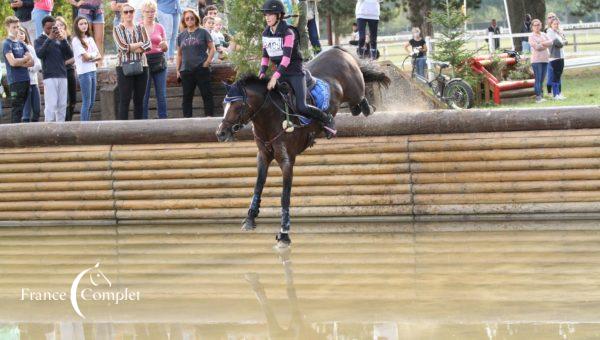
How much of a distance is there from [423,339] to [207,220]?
6400mm

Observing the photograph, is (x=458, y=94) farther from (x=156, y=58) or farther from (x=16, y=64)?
(x=16, y=64)

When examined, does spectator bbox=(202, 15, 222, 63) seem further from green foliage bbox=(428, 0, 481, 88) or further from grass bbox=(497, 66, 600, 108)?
grass bbox=(497, 66, 600, 108)

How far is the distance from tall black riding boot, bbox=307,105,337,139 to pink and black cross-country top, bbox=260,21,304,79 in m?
0.43

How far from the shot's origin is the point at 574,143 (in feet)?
42.0

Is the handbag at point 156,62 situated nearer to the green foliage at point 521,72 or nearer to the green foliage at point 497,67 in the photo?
the green foliage at point 497,67

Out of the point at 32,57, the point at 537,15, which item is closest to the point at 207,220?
the point at 32,57

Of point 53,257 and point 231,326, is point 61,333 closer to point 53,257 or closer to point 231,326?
point 231,326

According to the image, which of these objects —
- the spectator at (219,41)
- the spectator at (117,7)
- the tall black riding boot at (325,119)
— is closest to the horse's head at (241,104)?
the tall black riding boot at (325,119)

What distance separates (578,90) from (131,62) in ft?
35.8

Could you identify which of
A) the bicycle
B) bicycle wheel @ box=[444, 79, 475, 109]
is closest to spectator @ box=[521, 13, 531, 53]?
the bicycle

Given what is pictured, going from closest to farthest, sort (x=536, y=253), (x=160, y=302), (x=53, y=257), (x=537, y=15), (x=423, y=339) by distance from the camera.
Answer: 1. (x=423, y=339)
2. (x=160, y=302)
3. (x=536, y=253)
4. (x=53, y=257)
5. (x=537, y=15)

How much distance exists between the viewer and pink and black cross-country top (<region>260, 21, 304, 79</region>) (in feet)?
39.0

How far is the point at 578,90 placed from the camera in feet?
74.8

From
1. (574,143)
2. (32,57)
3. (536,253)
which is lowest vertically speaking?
(536,253)
